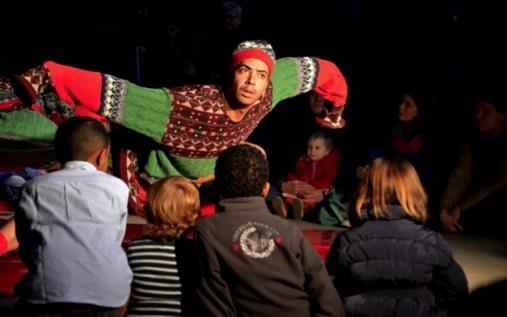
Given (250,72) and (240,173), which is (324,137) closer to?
(250,72)

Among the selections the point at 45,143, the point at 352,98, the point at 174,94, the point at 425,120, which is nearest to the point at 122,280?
the point at 174,94

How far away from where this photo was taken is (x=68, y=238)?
3.13m

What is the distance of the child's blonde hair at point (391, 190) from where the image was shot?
11.0 ft

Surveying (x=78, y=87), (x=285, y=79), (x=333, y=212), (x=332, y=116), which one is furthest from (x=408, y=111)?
(x=78, y=87)

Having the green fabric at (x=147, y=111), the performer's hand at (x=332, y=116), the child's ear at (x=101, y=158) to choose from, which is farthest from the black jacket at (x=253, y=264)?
the performer's hand at (x=332, y=116)

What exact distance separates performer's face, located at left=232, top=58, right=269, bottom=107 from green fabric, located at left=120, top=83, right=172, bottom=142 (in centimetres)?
36

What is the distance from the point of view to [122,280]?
3.23 metres

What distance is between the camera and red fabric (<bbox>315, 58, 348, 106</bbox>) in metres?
5.05

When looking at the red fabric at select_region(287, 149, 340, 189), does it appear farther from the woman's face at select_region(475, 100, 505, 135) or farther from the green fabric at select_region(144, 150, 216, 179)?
the green fabric at select_region(144, 150, 216, 179)

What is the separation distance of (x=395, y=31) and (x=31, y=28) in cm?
424

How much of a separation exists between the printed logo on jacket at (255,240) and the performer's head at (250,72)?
152 cm

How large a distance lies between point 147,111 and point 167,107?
0.34ft

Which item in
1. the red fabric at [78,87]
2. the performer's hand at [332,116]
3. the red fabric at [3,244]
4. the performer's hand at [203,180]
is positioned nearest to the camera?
the red fabric at [3,244]

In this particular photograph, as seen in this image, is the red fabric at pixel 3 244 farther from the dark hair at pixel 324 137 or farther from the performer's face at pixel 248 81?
the dark hair at pixel 324 137
